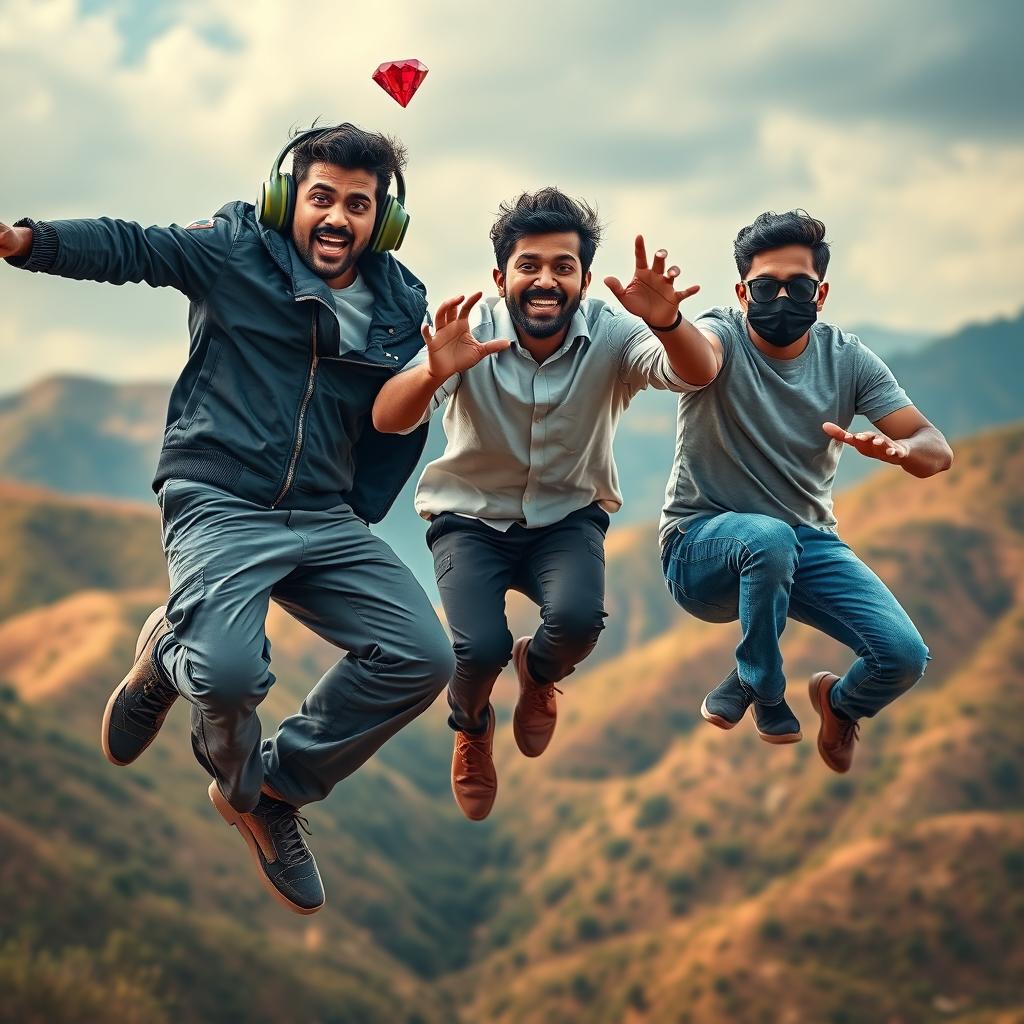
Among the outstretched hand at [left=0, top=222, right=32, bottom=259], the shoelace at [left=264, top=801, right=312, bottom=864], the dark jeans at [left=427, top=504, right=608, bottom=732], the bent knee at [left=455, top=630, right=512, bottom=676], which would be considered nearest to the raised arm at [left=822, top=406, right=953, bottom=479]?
the dark jeans at [left=427, top=504, right=608, bottom=732]

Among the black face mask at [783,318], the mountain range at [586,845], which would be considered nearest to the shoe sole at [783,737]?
the black face mask at [783,318]

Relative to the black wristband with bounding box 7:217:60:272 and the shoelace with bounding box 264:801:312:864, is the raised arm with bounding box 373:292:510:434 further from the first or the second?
the shoelace with bounding box 264:801:312:864

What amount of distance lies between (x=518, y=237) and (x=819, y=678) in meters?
3.39

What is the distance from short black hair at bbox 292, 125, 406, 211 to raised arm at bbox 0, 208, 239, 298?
1.82 feet

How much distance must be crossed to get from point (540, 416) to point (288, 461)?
1592 mm

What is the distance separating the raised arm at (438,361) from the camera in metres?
7.25

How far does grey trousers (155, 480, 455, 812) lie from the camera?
698cm

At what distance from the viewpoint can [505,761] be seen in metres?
128

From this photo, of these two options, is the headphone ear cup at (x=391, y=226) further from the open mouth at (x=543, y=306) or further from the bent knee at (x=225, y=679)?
the bent knee at (x=225, y=679)

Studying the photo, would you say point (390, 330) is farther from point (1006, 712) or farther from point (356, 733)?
point (1006, 712)

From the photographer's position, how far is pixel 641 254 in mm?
7141

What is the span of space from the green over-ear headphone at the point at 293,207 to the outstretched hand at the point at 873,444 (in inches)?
105

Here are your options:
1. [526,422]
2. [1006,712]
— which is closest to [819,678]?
[526,422]

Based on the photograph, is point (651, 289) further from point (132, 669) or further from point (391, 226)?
point (132, 669)
